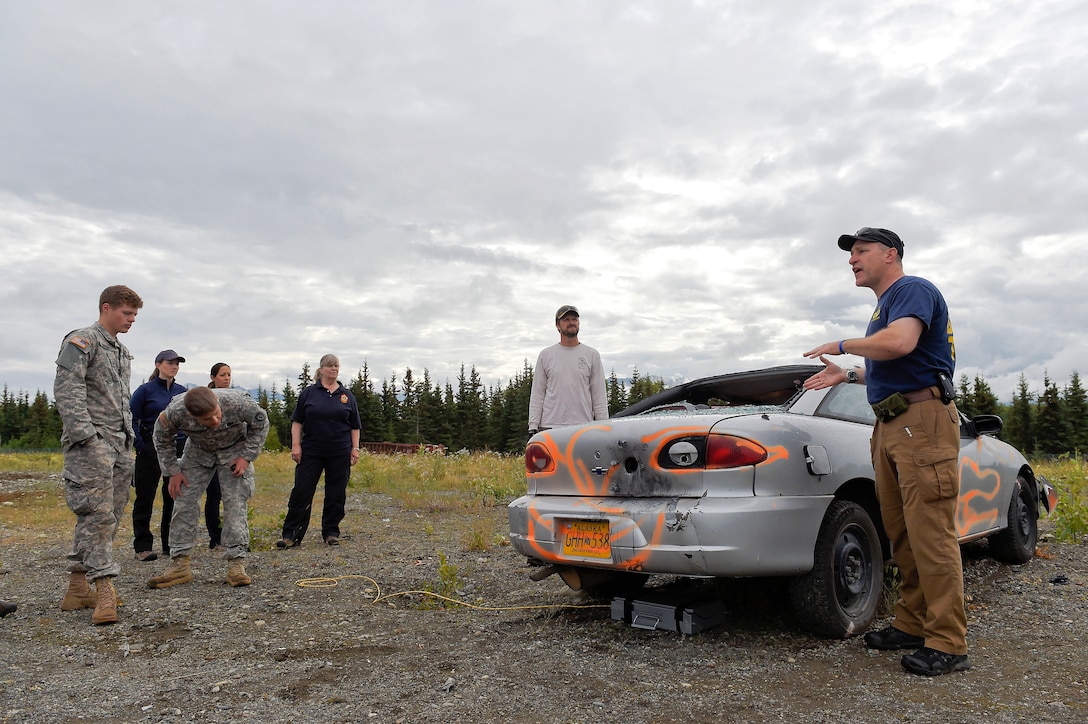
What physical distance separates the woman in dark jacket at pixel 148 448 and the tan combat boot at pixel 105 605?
8.14 feet

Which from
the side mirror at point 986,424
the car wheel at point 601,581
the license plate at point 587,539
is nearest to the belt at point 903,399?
the license plate at point 587,539

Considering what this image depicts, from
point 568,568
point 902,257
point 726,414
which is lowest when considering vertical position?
point 568,568

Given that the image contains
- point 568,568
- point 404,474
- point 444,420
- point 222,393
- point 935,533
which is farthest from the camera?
point 444,420

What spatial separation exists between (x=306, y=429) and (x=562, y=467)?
451cm

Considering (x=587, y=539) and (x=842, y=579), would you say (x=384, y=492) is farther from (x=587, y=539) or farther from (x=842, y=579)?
(x=842, y=579)

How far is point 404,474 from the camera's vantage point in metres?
16.5

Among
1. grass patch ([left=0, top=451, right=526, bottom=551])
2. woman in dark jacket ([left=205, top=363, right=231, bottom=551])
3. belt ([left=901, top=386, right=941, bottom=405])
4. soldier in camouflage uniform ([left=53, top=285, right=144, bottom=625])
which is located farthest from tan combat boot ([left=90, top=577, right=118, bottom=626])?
belt ([left=901, top=386, right=941, bottom=405])

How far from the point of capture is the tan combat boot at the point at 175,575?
5.72 m

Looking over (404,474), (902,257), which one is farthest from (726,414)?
(404,474)

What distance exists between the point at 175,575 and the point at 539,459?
11.2ft

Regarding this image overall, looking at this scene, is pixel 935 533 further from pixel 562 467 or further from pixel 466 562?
pixel 466 562

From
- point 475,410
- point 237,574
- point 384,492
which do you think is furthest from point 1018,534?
point 475,410

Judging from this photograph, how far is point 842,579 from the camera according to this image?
12.4 feet

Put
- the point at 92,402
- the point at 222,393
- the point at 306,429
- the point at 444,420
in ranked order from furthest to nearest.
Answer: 1. the point at 444,420
2. the point at 306,429
3. the point at 222,393
4. the point at 92,402
